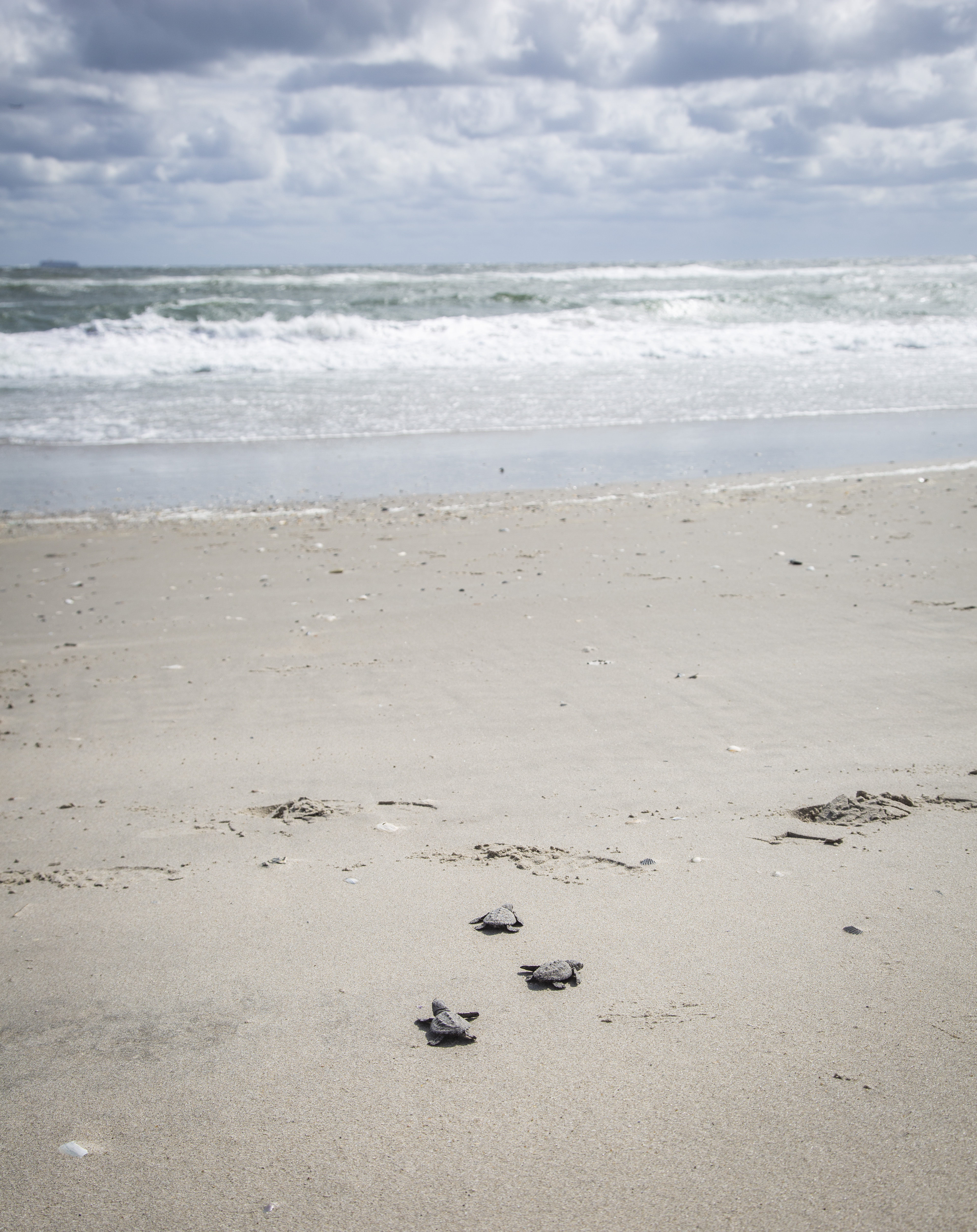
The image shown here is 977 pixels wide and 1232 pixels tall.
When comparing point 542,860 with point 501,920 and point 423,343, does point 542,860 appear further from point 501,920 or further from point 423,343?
point 423,343

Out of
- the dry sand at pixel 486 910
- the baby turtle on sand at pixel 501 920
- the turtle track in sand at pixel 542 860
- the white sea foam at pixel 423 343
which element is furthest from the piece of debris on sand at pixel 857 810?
the white sea foam at pixel 423 343

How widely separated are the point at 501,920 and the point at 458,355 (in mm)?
19152

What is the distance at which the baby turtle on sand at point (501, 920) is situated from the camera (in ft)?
8.43

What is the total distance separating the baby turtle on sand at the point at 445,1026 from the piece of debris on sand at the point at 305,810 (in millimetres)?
1197

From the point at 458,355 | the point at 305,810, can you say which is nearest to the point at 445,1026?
the point at 305,810

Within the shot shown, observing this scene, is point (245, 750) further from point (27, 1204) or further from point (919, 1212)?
point (919, 1212)

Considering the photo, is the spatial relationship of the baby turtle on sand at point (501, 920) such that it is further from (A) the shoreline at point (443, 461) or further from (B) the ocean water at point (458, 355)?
(B) the ocean water at point (458, 355)

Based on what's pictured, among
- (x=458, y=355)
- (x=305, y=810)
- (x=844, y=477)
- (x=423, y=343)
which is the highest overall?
(x=423, y=343)

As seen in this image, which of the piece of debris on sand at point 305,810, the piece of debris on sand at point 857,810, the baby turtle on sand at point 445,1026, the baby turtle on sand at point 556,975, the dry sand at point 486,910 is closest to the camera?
the dry sand at point 486,910

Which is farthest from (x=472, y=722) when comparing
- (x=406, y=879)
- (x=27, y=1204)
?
(x=27, y=1204)

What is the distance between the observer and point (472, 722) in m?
4.13

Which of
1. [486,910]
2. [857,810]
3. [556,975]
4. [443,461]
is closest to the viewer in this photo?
[556,975]

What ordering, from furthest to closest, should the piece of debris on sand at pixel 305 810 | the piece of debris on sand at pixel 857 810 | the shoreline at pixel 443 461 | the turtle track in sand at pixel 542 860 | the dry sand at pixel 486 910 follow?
1. the shoreline at pixel 443 461
2. the piece of debris on sand at pixel 305 810
3. the piece of debris on sand at pixel 857 810
4. the turtle track in sand at pixel 542 860
5. the dry sand at pixel 486 910

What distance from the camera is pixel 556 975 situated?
7.65 ft
